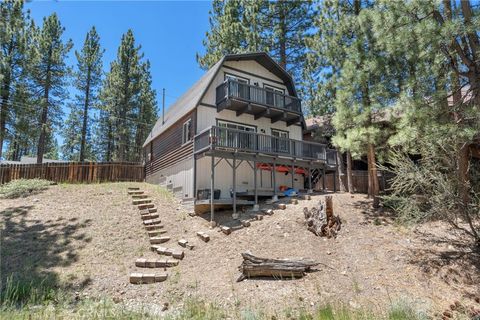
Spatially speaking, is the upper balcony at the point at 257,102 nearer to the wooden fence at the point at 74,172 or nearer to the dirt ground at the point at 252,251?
the dirt ground at the point at 252,251

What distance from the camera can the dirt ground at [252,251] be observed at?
7.04 meters

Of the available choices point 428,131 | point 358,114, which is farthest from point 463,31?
point 358,114

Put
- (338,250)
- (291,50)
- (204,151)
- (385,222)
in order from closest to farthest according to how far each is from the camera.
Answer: (338,250) < (385,222) < (204,151) < (291,50)

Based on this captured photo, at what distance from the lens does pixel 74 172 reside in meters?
19.4

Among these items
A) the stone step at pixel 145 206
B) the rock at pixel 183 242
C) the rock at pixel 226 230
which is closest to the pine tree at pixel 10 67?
the stone step at pixel 145 206

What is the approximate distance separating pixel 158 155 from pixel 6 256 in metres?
11.2

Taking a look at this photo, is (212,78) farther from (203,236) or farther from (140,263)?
(140,263)

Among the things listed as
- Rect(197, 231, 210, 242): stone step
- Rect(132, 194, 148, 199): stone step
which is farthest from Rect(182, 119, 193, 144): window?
Rect(197, 231, 210, 242): stone step

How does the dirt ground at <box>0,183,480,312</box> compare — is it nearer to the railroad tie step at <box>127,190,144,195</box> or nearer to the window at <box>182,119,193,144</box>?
the railroad tie step at <box>127,190,144,195</box>

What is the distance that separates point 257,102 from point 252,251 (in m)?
9.08

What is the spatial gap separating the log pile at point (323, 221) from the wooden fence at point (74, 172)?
592 inches

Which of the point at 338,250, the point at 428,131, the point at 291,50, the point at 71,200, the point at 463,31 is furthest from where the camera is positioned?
the point at 291,50

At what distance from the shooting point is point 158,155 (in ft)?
65.5

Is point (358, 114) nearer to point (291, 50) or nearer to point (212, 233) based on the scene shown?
point (212, 233)
